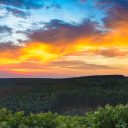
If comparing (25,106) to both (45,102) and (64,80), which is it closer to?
(45,102)

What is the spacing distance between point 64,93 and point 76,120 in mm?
20904

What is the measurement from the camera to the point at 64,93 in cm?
3366

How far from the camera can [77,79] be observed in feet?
134

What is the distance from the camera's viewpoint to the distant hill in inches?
1200

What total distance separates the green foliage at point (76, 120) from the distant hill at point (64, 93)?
595 inches

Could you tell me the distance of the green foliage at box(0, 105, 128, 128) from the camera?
36.8ft

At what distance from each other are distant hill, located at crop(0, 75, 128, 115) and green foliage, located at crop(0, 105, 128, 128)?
15109 mm

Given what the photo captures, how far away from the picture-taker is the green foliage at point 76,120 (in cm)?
1123

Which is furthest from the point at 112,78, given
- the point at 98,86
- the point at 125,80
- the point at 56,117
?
the point at 56,117

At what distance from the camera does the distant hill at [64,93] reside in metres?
30.5

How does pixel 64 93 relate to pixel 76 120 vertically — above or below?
above

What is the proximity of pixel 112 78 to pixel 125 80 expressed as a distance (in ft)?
4.57

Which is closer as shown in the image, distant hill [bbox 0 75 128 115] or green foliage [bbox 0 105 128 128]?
green foliage [bbox 0 105 128 128]

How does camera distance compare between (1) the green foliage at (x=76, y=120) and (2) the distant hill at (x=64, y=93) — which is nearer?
(1) the green foliage at (x=76, y=120)
